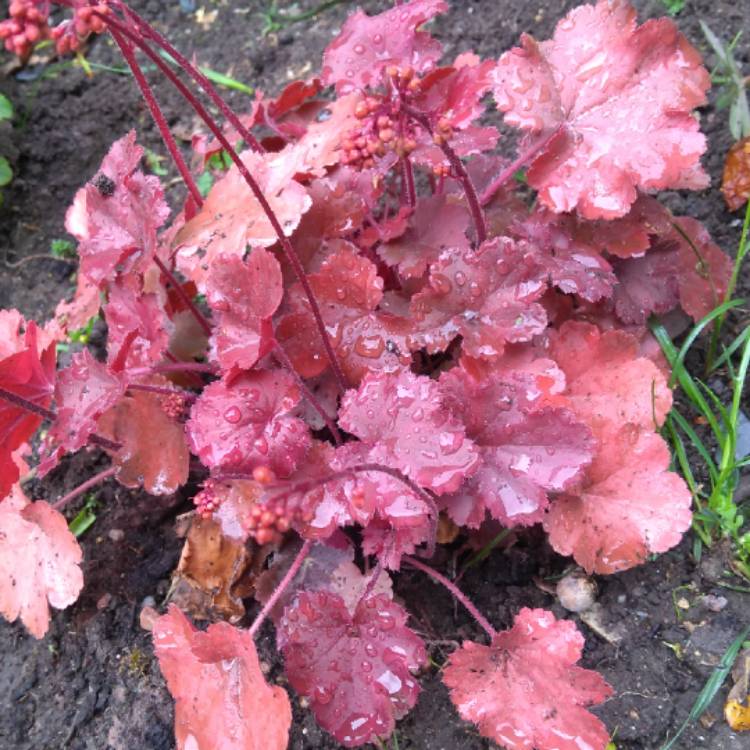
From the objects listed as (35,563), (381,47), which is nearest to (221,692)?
(35,563)

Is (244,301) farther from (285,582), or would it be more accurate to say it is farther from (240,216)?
(285,582)

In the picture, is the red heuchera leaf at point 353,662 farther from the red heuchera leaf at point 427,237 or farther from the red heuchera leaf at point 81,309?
the red heuchera leaf at point 81,309

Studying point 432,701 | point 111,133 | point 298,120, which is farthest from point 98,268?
point 111,133

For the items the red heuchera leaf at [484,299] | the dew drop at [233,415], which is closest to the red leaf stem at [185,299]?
the dew drop at [233,415]

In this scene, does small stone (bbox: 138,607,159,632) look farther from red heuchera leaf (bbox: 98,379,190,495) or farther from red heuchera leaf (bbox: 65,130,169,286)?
red heuchera leaf (bbox: 65,130,169,286)

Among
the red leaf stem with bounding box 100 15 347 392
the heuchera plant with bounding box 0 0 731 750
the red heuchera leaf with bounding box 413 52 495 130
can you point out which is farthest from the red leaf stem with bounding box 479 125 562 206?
the red leaf stem with bounding box 100 15 347 392

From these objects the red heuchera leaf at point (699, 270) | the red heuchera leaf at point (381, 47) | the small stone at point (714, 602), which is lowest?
the small stone at point (714, 602)

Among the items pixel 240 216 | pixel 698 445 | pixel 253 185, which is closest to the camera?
pixel 253 185
